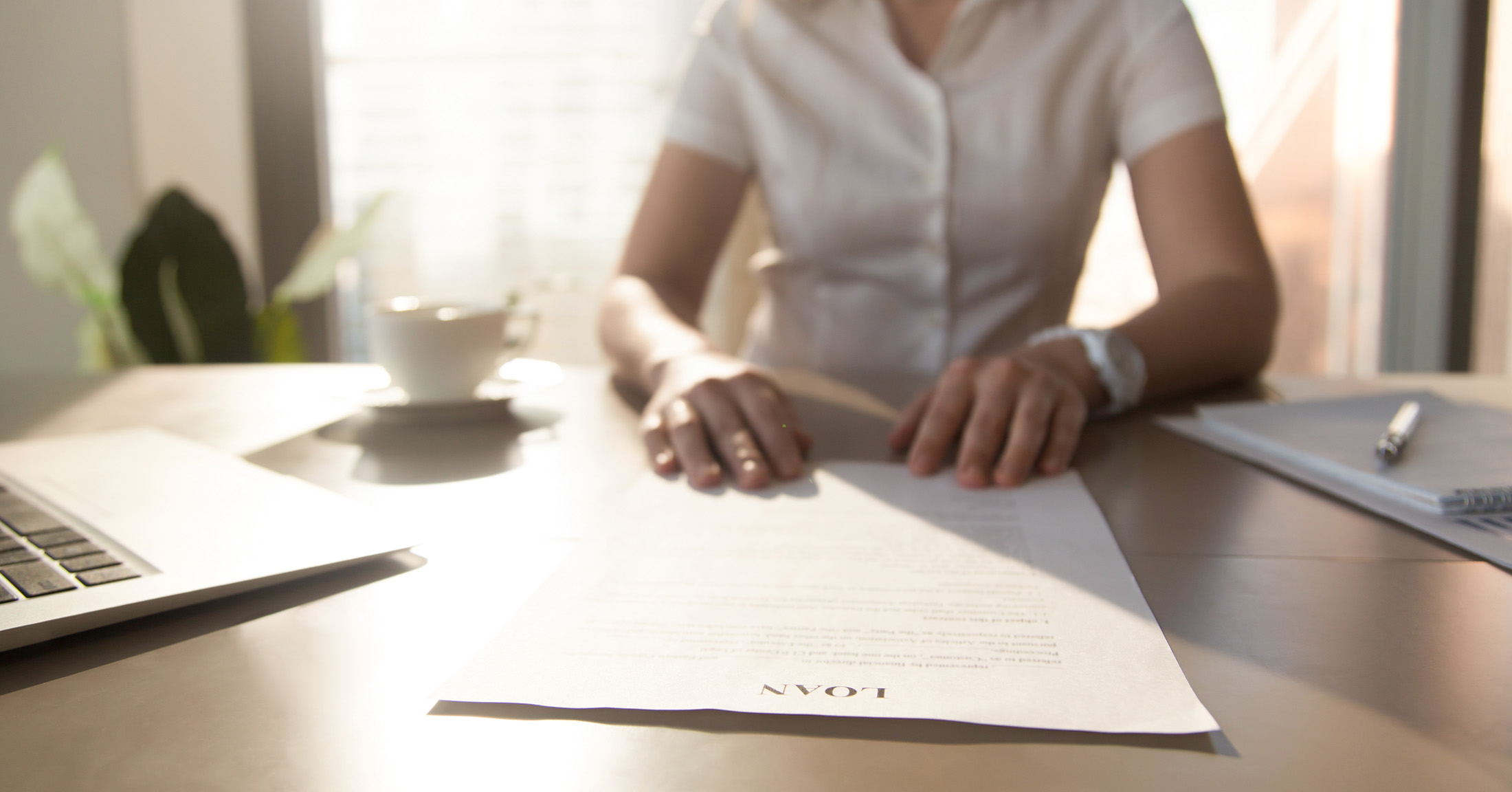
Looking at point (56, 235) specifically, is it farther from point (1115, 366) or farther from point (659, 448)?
point (1115, 366)

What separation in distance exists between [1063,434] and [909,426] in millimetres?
99

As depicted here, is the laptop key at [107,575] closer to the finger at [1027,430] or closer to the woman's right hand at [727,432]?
the woman's right hand at [727,432]

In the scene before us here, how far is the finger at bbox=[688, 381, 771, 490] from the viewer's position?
0.53 metres

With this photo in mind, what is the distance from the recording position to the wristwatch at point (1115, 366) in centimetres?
71

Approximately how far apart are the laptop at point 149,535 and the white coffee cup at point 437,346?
0.56 ft

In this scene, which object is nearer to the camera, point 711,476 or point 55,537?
point 55,537

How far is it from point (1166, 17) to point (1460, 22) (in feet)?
4.12

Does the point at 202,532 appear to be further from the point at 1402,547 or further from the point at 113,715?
the point at 1402,547

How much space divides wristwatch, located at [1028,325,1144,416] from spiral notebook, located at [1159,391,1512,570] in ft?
0.13

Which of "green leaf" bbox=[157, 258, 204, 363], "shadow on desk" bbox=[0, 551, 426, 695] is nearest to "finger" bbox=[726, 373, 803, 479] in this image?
"shadow on desk" bbox=[0, 551, 426, 695]

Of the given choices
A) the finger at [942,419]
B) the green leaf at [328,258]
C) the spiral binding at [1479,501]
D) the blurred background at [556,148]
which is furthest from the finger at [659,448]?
the blurred background at [556,148]

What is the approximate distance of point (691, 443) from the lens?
1.87 feet

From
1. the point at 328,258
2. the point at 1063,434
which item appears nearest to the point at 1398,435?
the point at 1063,434

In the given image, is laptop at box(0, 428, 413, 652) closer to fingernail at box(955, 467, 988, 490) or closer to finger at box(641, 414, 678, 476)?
finger at box(641, 414, 678, 476)
